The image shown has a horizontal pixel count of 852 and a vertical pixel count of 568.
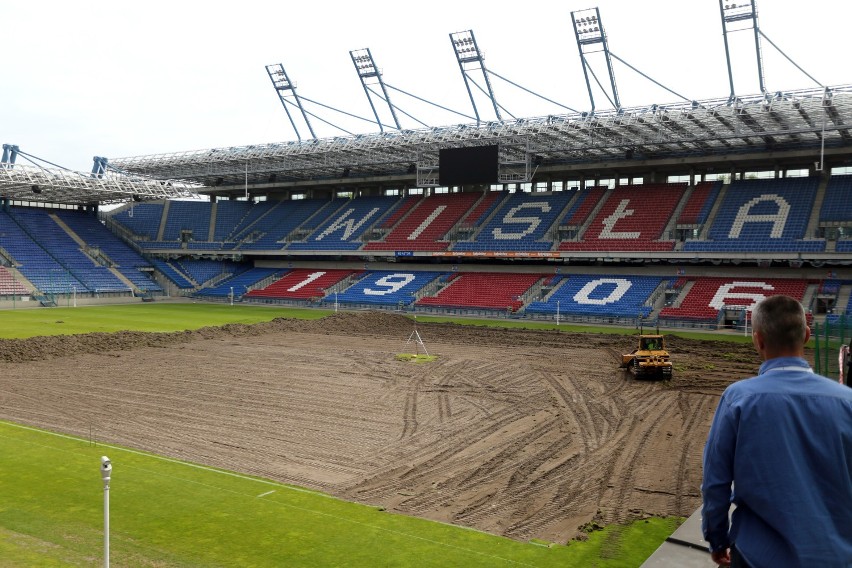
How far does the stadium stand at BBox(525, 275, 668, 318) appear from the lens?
43625 mm

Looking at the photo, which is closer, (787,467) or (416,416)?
(787,467)

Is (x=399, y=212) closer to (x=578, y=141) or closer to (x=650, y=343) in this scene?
(x=578, y=141)

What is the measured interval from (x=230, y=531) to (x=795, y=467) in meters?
8.65

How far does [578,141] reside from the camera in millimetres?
46844

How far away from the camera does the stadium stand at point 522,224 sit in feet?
169

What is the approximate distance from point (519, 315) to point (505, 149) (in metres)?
13.3

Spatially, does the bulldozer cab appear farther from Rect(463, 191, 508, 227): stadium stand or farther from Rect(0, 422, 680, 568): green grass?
Rect(463, 191, 508, 227): stadium stand

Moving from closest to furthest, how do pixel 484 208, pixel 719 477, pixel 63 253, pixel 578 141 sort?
pixel 719 477, pixel 578 141, pixel 484 208, pixel 63 253

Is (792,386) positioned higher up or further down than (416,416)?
higher up

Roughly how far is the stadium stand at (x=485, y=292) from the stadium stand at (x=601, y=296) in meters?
2.01

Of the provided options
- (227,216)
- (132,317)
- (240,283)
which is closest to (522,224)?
(240,283)

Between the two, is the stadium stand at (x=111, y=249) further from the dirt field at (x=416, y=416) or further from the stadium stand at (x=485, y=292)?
the dirt field at (x=416, y=416)

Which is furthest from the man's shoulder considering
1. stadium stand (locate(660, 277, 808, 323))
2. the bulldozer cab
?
stadium stand (locate(660, 277, 808, 323))

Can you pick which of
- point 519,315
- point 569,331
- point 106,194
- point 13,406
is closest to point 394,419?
point 13,406
